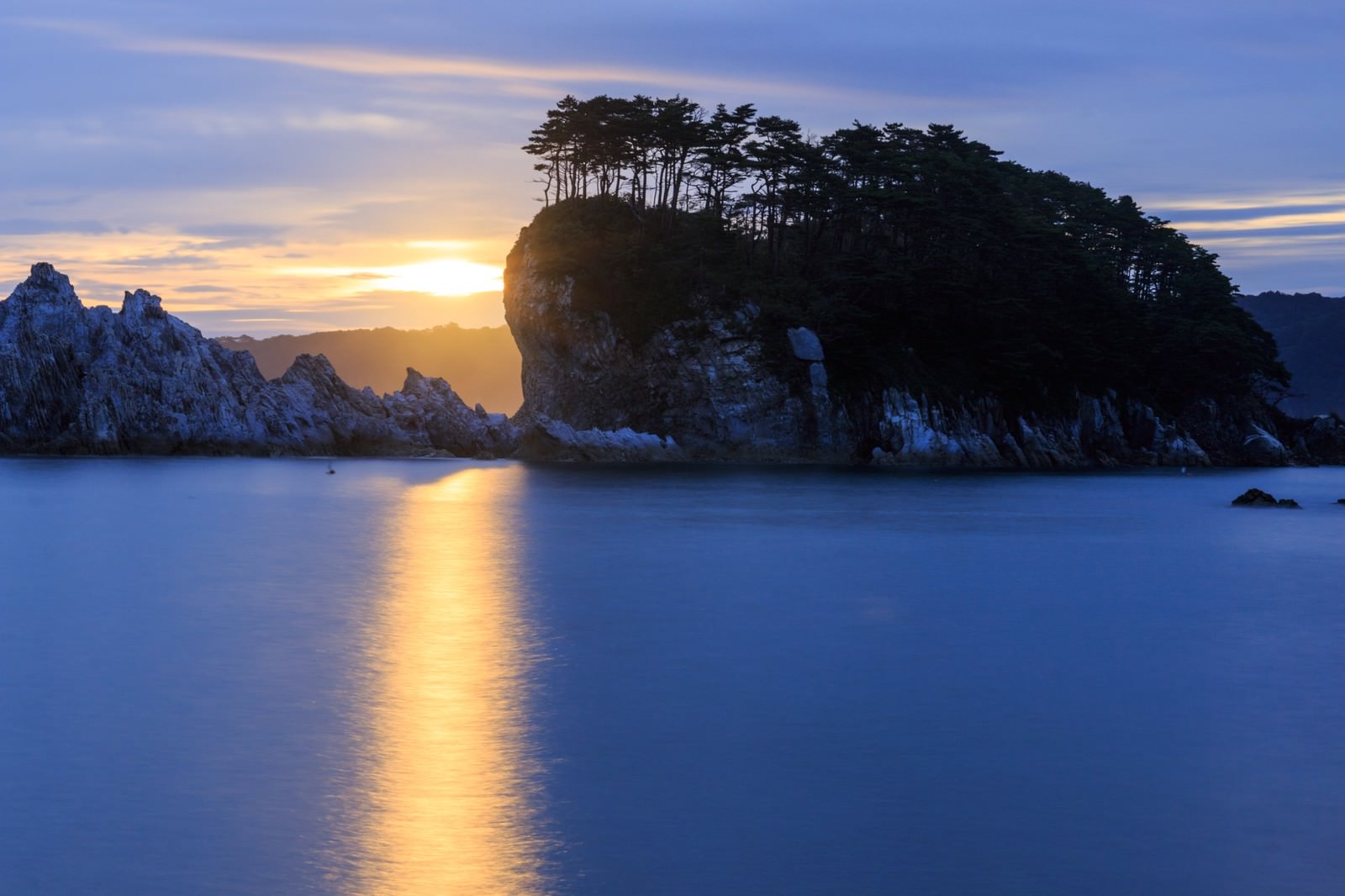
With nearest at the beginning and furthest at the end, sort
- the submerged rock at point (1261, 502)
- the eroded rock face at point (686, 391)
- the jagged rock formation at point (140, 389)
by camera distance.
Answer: the submerged rock at point (1261, 502) → the jagged rock formation at point (140, 389) → the eroded rock face at point (686, 391)

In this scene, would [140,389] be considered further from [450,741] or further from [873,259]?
[450,741]

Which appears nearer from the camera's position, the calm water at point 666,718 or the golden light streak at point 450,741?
the golden light streak at point 450,741

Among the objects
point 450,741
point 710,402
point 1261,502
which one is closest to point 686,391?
point 710,402

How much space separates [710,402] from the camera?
115m

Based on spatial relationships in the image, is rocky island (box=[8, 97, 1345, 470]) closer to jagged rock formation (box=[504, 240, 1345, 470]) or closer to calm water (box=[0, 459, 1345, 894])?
jagged rock formation (box=[504, 240, 1345, 470])

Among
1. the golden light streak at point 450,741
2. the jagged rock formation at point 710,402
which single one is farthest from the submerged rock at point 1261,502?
the golden light streak at point 450,741

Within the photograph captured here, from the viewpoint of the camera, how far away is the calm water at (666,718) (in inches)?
552

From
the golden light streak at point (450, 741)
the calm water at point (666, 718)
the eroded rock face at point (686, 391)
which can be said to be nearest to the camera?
the golden light streak at point (450, 741)

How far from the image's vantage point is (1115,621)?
3391 cm

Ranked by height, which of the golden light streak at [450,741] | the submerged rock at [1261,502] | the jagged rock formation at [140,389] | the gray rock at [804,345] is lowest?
the golden light streak at [450,741]

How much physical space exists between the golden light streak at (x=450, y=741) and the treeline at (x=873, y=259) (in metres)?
80.2

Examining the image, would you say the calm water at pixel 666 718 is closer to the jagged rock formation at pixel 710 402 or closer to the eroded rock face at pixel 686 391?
the eroded rock face at pixel 686 391

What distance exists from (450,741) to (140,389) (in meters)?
99.6

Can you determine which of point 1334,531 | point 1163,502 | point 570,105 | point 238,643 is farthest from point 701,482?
point 238,643
